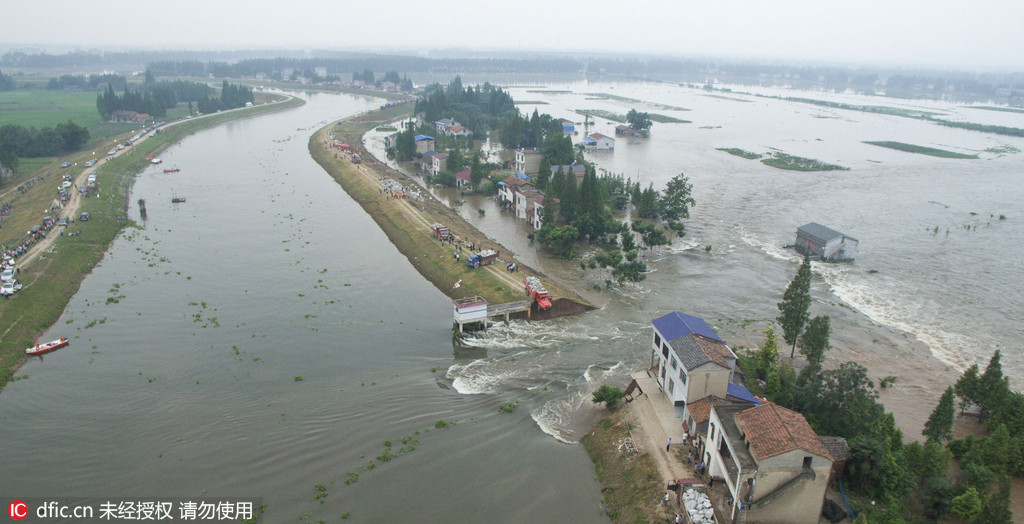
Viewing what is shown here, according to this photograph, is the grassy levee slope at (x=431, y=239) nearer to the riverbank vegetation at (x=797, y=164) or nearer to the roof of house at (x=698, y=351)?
the roof of house at (x=698, y=351)

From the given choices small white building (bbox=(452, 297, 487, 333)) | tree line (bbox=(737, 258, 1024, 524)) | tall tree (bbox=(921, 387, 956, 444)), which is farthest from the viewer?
small white building (bbox=(452, 297, 487, 333))

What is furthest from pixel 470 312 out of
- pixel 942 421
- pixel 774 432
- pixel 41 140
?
pixel 41 140

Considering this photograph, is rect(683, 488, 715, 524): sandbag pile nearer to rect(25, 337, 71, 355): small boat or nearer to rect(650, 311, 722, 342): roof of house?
rect(650, 311, 722, 342): roof of house

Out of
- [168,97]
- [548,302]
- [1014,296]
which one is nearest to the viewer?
[548,302]

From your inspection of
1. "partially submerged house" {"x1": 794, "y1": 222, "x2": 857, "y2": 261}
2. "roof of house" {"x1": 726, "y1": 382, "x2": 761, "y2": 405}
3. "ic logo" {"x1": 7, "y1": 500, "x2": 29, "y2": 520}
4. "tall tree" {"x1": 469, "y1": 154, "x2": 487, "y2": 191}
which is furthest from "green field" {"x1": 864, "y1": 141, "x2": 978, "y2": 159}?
"ic logo" {"x1": 7, "y1": 500, "x2": 29, "y2": 520}

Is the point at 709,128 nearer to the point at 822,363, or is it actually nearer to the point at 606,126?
the point at 606,126

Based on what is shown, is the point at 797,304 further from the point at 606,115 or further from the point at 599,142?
the point at 606,115

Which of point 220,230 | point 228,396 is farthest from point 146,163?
point 228,396
